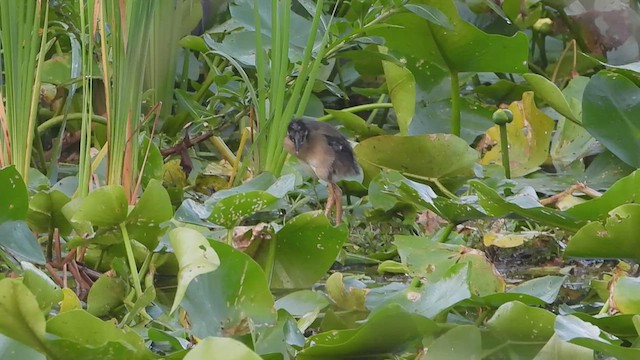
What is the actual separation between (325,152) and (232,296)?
3.84 ft

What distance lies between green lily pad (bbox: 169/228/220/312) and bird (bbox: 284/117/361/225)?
3.50 ft

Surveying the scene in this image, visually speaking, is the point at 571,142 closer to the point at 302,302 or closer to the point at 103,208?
the point at 302,302

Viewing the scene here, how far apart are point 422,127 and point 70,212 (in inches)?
55.4

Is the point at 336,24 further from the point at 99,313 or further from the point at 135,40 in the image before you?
the point at 99,313

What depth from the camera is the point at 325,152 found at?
8.46ft

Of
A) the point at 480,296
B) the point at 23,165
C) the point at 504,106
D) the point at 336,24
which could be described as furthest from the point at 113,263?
the point at 504,106

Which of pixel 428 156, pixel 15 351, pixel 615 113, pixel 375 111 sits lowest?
pixel 375 111

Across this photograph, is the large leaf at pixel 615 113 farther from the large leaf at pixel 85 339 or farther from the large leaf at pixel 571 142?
the large leaf at pixel 85 339

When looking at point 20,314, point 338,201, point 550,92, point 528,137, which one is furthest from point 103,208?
point 528,137

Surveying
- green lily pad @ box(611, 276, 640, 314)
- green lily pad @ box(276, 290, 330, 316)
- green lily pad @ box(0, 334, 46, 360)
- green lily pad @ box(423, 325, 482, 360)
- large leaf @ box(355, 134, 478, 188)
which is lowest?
large leaf @ box(355, 134, 478, 188)

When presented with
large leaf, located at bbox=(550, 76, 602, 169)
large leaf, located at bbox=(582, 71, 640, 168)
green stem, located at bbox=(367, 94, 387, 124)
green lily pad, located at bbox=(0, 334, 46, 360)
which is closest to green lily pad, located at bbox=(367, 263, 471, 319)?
green lily pad, located at bbox=(0, 334, 46, 360)

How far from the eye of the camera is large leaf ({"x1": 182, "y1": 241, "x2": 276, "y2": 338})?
1409 mm

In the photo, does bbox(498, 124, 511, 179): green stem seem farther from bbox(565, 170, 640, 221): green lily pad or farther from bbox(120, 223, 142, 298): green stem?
bbox(120, 223, 142, 298): green stem

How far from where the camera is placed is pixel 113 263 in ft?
5.46
